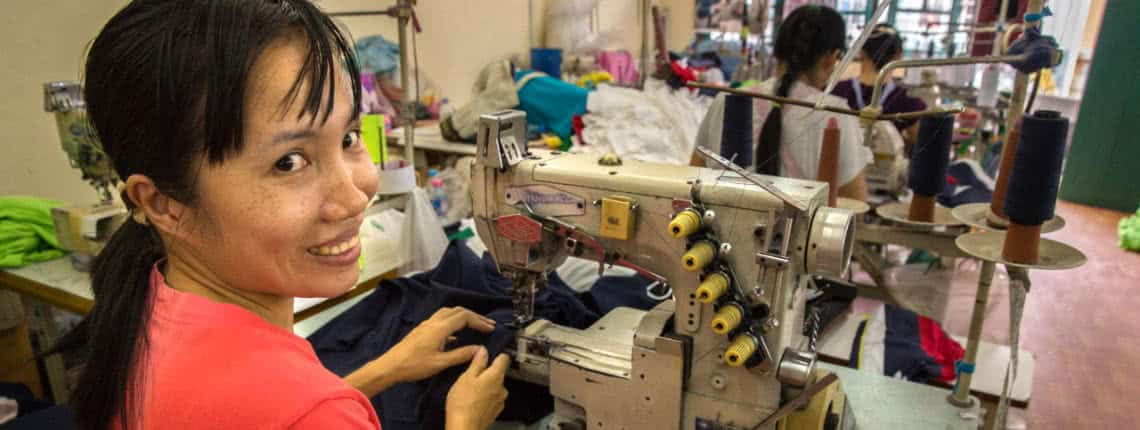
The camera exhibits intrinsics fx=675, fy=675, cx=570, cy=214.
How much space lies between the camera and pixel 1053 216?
115 centimetres

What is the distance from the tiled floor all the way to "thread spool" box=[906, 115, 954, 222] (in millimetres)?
686

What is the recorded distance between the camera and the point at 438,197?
2.96 meters

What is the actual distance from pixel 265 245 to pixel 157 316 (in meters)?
0.15

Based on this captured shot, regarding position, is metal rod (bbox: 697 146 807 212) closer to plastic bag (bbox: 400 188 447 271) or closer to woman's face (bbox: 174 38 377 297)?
woman's face (bbox: 174 38 377 297)

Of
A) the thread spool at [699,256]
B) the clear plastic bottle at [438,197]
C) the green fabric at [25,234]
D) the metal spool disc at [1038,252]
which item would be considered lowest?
the clear plastic bottle at [438,197]

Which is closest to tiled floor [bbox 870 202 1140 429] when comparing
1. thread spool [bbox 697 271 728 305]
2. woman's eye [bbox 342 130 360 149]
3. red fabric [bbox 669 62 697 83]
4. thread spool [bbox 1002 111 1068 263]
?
thread spool [bbox 1002 111 1068 263]

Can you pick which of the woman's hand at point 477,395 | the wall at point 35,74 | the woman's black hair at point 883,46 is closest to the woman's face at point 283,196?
the woman's hand at point 477,395

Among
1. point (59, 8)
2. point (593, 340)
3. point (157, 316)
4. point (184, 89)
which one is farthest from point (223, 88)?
point (59, 8)

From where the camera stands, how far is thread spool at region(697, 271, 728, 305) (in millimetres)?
1001

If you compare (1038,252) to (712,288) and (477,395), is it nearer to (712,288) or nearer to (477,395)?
(712,288)

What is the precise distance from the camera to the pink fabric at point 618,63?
525 centimetres

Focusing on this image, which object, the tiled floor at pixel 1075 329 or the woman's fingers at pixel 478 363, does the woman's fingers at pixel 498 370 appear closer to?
the woman's fingers at pixel 478 363

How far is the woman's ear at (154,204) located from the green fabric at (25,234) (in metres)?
1.82

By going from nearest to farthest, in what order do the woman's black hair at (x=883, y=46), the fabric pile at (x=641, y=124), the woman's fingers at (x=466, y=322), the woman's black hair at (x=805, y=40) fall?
the woman's fingers at (x=466, y=322), the woman's black hair at (x=805, y=40), the woman's black hair at (x=883, y=46), the fabric pile at (x=641, y=124)
